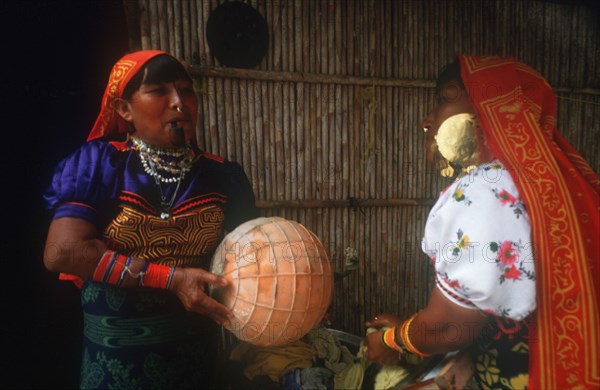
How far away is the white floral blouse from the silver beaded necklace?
3.60 feet

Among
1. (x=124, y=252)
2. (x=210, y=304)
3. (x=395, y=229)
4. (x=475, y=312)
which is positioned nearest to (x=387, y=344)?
(x=475, y=312)

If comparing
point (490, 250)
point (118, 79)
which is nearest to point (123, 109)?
point (118, 79)

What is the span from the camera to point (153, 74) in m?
1.33

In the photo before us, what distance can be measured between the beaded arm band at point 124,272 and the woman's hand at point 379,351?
1034mm

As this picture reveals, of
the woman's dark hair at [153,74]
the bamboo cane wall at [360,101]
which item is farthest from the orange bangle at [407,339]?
the bamboo cane wall at [360,101]

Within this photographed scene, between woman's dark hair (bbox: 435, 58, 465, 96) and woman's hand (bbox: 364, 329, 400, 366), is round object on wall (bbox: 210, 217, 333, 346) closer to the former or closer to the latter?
woman's hand (bbox: 364, 329, 400, 366)

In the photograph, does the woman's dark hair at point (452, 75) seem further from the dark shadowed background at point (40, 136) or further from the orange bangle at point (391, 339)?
the dark shadowed background at point (40, 136)

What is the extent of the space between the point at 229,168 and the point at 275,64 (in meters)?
1.69

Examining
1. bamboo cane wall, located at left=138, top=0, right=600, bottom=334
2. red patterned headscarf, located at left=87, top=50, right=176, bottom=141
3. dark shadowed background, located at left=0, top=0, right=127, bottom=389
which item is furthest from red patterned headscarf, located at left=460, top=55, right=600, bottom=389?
dark shadowed background, located at left=0, top=0, right=127, bottom=389

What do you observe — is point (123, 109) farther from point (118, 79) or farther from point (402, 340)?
point (402, 340)

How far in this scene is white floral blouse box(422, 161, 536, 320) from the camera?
3.90 ft

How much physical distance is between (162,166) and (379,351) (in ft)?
4.44

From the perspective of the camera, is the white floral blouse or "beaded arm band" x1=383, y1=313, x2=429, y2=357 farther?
"beaded arm band" x1=383, y1=313, x2=429, y2=357

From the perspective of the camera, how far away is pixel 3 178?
2.54 m
